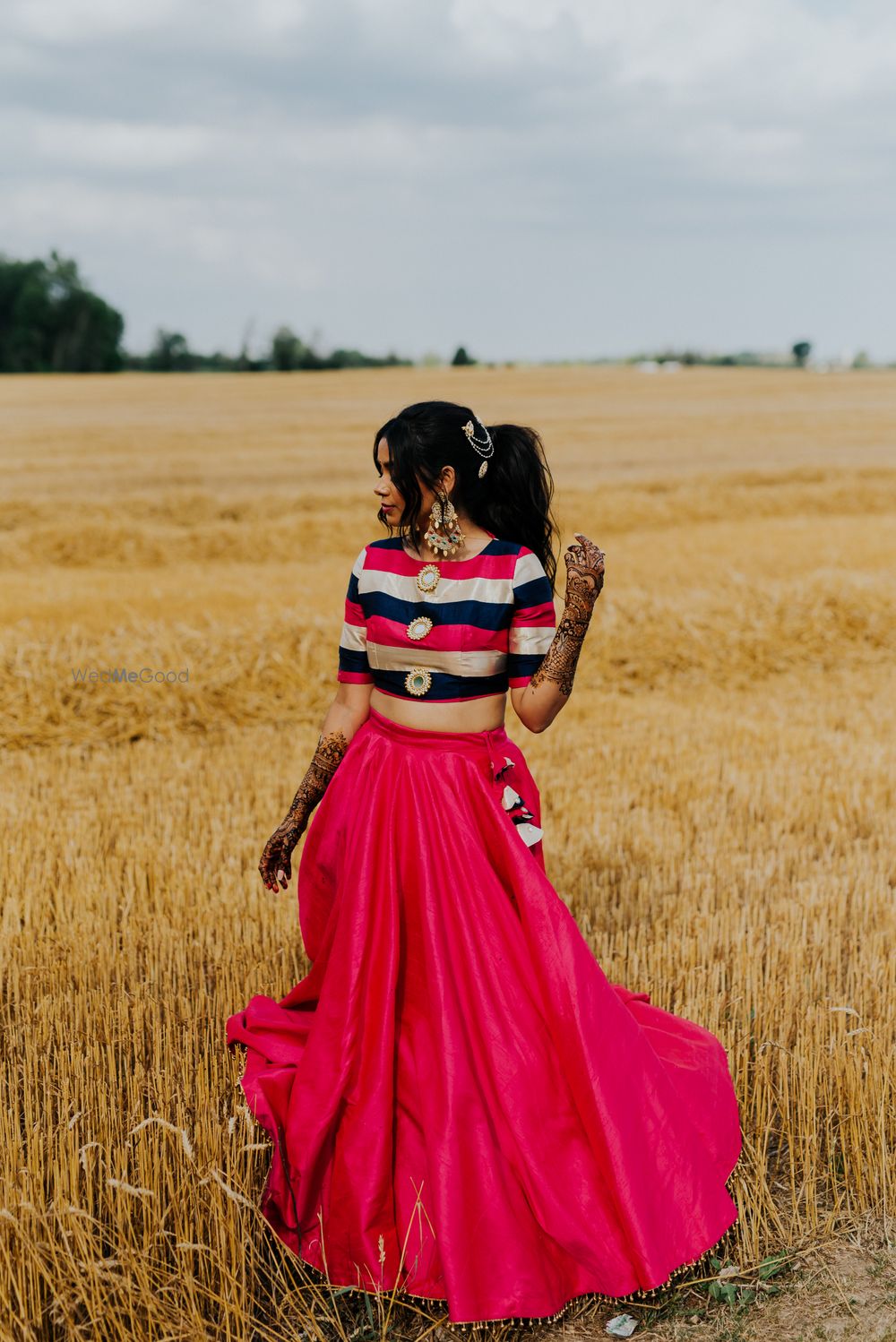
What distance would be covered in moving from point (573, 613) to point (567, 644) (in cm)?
9

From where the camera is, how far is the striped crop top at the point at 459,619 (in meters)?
2.82

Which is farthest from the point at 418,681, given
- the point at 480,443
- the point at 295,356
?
the point at 295,356

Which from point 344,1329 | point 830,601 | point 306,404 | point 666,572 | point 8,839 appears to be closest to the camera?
point 344,1329

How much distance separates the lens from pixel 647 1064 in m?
2.85

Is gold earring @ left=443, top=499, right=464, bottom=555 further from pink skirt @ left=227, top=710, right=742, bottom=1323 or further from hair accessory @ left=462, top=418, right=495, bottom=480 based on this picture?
pink skirt @ left=227, top=710, right=742, bottom=1323

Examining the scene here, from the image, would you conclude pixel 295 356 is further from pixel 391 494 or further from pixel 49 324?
pixel 391 494

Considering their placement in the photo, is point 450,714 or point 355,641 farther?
point 355,641

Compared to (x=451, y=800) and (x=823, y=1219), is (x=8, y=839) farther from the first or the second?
(x=823, y=1219)

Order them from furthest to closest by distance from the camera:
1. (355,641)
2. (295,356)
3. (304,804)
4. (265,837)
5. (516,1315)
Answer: (295,356) < (265,837) < (304,804) < (355,641) < (516,1315)

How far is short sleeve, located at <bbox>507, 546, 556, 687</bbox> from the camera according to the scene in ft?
9.27

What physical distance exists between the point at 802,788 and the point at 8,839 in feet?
13.4

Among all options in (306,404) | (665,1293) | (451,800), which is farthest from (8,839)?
(306,404)

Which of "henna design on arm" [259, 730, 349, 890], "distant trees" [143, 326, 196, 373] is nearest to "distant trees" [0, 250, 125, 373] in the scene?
"distant trees" [143, 326, 196, 373]

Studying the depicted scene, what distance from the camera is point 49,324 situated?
5181 centimetres
